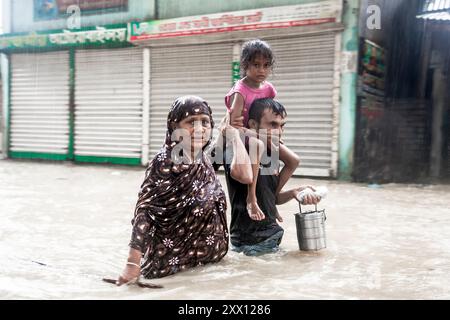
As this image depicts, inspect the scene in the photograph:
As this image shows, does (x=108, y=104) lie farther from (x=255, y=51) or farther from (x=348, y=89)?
(x=255, y=51)

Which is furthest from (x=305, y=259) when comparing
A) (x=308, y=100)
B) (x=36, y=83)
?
(x=36, y=83)

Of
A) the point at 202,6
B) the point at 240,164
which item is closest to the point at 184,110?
the point at 240,164

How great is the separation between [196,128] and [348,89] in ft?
22.5

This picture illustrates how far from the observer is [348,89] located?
9.14m

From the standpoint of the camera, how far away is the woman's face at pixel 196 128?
2850 mm

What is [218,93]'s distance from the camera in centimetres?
1081

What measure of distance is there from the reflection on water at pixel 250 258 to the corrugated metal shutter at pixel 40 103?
651 cm

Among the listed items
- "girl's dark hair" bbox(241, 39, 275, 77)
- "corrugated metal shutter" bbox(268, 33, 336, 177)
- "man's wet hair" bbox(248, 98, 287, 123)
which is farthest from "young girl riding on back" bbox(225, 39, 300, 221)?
"corrugated metal shutter" bbox(268, 33, 336, 177)

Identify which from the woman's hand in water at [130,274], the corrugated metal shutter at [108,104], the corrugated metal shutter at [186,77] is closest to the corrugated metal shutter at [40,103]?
the corrugated metal shutter at [108,104]

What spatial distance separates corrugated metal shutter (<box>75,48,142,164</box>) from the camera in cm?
1202

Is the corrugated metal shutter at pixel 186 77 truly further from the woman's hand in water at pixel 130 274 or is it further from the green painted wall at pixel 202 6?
the woman's hand in water at pixel 130 274

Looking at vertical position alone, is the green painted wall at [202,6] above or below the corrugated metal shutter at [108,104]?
above

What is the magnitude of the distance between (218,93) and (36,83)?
582 centimetres

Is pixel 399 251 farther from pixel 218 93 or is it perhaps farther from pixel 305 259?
pixel 218 93
